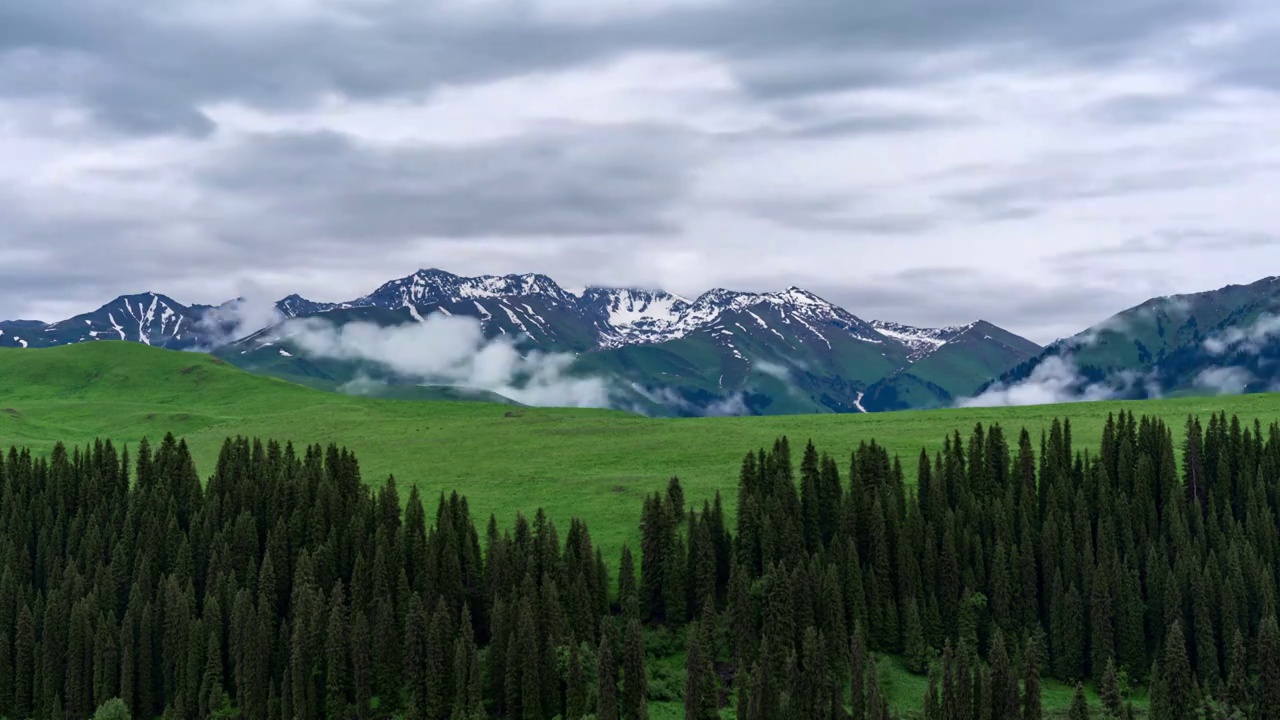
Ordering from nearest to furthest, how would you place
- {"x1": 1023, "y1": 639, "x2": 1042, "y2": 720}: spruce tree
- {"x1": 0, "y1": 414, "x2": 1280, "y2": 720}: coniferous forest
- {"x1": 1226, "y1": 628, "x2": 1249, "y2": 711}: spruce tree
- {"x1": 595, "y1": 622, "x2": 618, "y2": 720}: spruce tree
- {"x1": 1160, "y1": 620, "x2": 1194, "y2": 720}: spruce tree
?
{"x1": 595, "y1": 622, "x2": 618, "y2": 720}: spruce tree → {"x1": 1023, "y1": 639, "x2": 1042, "y2": 720}: spruce tree → {"x1": 1160, "y1": 620, "x2": 1194, "y2": 720}: spruce tree → {"x1": 0, "y1": 414, "x2": 1280, "y2": 720}: coniferous forest → {"x1": 1226, "y1": 628, "x2": 1249, "y2": 711}: spruce tree

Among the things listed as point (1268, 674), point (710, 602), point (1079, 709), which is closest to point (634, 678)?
point (710, 602)

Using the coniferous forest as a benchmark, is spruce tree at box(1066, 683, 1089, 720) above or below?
below

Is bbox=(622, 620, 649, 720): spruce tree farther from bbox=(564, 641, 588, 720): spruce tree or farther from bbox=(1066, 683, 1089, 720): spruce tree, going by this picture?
bbox=(1066, 683, 1089, 720): spruce tree

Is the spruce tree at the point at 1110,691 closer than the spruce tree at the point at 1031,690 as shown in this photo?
No

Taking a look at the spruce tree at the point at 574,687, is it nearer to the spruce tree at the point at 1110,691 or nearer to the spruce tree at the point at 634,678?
the spruce tree at the point at 634,678

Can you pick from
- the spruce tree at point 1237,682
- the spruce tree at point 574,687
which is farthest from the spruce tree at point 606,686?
the spruce tree at point 1237,682

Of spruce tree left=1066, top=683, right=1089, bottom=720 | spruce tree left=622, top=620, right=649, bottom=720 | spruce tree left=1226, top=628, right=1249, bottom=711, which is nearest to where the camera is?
spruce tree left=1066, top=683, right=1089, bottom=720

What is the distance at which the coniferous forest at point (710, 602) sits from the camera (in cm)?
14588

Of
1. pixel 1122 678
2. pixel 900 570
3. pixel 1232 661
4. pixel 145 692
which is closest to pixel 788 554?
pixel 900 570

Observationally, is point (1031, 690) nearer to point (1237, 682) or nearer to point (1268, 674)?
point (1237, 682)

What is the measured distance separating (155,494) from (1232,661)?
167m

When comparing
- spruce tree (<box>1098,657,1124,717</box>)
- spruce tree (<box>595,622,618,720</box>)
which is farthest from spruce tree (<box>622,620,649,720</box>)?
spruce tree (<box>1098,657,1124,717</box>)

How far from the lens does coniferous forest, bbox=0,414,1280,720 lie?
479 ft

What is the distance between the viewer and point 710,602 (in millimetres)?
156750
